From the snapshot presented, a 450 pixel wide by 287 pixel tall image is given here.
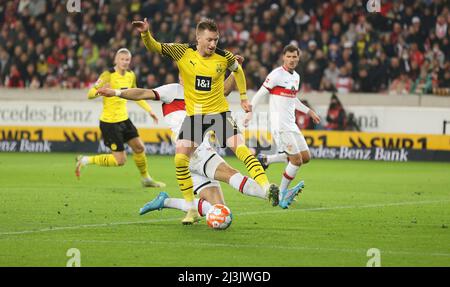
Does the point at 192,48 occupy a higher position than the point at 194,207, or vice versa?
the point at 192,48

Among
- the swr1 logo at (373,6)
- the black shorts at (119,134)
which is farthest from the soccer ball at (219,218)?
the swr1 logo at (373,6)

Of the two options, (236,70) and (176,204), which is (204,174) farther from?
(236,70)

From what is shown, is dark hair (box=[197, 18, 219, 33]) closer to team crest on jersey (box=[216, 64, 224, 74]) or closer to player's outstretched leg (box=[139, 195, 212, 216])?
team crest on jersey (box=[216, 64, 224, 74])

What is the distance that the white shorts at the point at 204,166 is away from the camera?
11.0 metres

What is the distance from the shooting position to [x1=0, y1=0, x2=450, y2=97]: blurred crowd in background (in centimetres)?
2548

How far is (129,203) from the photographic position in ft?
44.6

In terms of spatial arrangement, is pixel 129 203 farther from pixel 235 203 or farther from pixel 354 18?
pixel 354 18

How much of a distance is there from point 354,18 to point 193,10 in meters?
5.09

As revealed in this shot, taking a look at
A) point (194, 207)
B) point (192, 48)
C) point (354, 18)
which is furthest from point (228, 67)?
point (354, 18)

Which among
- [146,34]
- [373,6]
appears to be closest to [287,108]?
[146,34]

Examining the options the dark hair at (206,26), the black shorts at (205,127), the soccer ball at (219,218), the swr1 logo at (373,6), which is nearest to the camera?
the soccer ball at (219,218)

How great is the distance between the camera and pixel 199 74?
11.0 m

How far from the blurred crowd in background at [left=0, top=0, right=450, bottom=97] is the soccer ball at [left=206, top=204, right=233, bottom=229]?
15227 mm

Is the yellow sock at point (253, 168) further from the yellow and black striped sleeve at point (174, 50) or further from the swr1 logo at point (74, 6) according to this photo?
the swr1 logo at point (74, 6)
